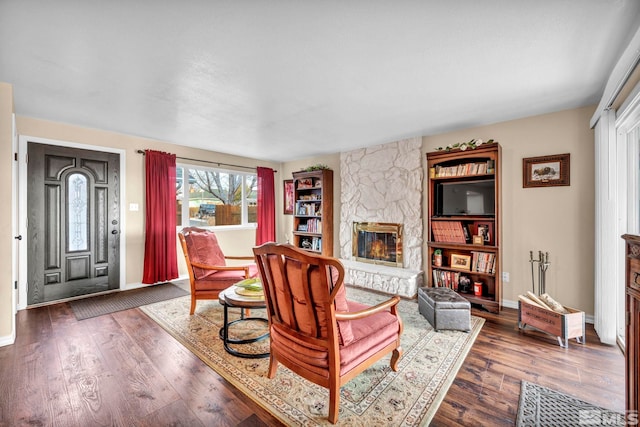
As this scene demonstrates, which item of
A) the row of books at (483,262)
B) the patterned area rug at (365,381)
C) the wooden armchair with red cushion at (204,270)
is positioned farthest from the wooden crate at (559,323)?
the wooden armchair with red cushion at (204,270)

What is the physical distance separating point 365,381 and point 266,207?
4519 millimetres

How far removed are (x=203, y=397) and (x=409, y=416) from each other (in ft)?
4.34

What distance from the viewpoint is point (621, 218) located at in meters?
2.43

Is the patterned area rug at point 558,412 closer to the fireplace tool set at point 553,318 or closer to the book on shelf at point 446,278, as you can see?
the fireplace tool set at point 553,318

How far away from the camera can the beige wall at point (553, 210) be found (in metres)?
2.93

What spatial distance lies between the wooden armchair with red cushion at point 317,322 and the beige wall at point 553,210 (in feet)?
8.13

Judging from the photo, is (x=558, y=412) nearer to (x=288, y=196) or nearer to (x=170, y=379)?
(x=170, y=379)

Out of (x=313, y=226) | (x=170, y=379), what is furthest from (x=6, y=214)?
(x=313, y=226)

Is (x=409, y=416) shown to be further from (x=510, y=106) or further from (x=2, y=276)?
(x=2, y=276)

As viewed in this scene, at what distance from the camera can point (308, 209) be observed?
5.57 meters

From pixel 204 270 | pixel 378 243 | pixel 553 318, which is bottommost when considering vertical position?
pixel 553 318

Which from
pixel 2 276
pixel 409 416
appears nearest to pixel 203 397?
pixel 409 416

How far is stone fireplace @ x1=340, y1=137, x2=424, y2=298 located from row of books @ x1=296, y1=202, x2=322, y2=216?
1.82ft

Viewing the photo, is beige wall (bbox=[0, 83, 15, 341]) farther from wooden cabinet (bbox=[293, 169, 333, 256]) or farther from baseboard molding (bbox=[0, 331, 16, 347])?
wooden cabinet (bbox=[293, 169, 333, 256])
